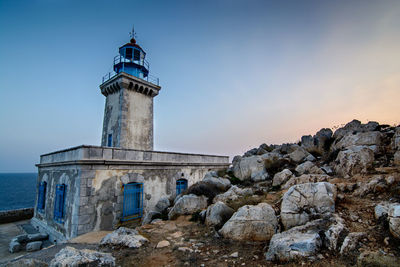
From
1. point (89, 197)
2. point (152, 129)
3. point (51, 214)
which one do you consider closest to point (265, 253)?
point (89, 197)

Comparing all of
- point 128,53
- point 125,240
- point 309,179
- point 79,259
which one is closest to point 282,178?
point 309,179

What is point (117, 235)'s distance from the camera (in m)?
5.45

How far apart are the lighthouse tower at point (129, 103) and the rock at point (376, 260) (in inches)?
548

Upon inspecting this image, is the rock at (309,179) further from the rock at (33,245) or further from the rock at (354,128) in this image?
the rock at (33,245)

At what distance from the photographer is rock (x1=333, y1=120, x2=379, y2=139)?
8356mm

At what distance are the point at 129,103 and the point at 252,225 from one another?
1344 centimetres

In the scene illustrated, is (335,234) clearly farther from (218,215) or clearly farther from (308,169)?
(308,169)

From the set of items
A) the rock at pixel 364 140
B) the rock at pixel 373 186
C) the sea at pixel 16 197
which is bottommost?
the sea at pixel 16 197

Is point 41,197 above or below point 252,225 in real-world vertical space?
below

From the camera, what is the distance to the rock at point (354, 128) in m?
8.36

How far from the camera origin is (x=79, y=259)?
3807 millimetres

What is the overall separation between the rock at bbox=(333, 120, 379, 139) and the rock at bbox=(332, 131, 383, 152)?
600mm

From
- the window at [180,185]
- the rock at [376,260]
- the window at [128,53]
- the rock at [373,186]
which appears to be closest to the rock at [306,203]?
the rock at [373,186]

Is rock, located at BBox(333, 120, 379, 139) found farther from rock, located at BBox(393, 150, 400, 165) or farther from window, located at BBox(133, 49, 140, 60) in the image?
window, located at BBox(133, 49, 140, 60)
